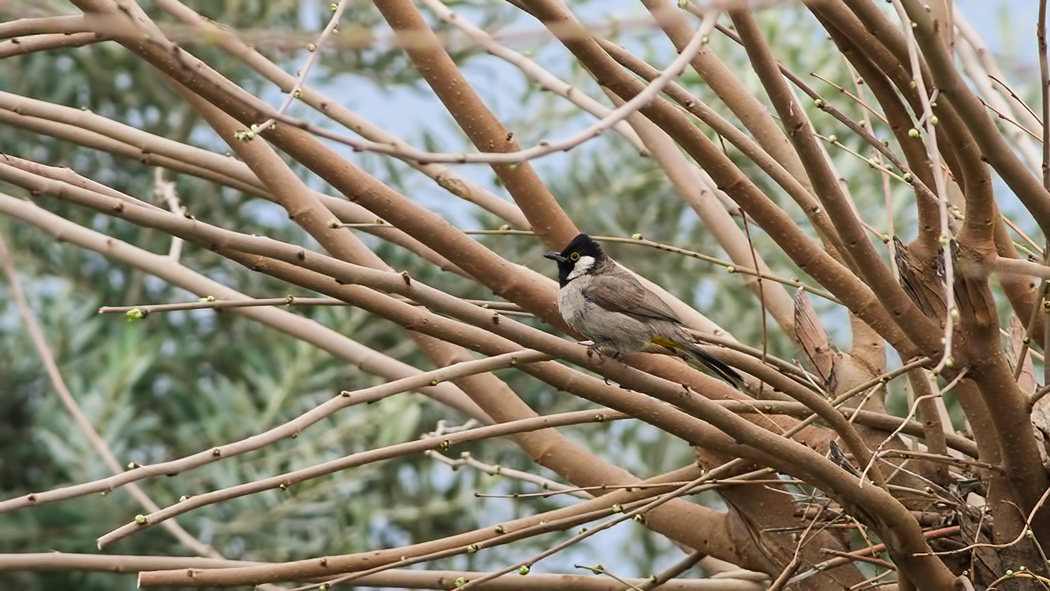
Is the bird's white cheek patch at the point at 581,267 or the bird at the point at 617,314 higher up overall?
the bird's white cheek patch at the point at 581,267

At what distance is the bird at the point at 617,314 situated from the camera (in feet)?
11.5

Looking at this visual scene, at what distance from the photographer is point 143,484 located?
745 centimetres

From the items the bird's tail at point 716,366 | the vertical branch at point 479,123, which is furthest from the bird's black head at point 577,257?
the bird's tail at point 716,366

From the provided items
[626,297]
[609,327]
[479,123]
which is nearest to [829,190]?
[479,123]

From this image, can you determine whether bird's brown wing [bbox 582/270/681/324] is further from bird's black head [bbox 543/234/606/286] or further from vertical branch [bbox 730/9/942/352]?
vertical branch [bbox 730/9/942/352]

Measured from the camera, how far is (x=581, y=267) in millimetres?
3928

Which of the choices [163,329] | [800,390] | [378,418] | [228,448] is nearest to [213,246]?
[228,448]

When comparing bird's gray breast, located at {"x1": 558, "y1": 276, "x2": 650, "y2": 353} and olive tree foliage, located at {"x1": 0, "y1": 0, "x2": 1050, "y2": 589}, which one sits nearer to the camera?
olive tree foliage, located at {"x1": 0, "y1": 0, "x2": 1050, "y2": 589}

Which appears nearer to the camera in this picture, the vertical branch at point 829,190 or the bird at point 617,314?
the vertical branch at point 829,190

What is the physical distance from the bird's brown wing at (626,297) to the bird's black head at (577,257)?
6 cm

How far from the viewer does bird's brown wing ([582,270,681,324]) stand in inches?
146

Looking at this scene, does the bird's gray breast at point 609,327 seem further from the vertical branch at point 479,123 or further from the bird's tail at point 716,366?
the vertical branch at point 479,123

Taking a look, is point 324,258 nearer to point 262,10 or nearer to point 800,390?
point 800,390

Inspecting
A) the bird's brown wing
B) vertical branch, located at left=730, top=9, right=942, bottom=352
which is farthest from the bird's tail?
vertical branch, located at left=730, top=9, right=942, bottom=352
